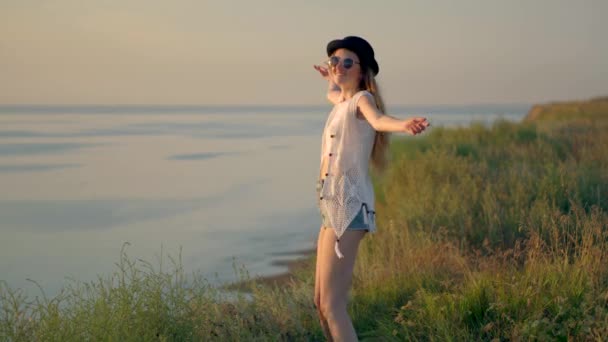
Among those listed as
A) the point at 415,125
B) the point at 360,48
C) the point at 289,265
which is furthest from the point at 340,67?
the point at 289,265

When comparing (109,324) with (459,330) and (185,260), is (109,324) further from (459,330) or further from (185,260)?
(185,260)

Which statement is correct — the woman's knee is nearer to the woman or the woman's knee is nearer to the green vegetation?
the woman

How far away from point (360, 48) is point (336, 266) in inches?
49.3

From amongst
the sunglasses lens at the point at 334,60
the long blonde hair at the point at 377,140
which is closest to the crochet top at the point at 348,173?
the long blonde hair at the point at 377,140

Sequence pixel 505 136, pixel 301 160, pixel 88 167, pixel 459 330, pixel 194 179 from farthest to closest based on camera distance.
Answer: pixel 301 160 < pixel 88 167 < pixel 194 179 < pixel 505 136 < pixel 459 330

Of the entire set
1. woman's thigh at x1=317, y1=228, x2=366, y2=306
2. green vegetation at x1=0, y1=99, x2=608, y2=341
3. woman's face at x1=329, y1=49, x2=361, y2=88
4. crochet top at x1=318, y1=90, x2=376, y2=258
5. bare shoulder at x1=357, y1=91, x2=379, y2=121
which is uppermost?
woman's face at x1=329, y1=49, x2=361, y2=88

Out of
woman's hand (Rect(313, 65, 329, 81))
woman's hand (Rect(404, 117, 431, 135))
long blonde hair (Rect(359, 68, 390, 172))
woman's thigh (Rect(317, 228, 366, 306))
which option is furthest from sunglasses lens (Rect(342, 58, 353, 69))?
woman's thigh (Rect(317, 228, 366, 306))

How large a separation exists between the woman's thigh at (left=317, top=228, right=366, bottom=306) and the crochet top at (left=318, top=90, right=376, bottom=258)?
54mm

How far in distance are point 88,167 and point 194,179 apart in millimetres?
6695

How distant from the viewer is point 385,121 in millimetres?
3379

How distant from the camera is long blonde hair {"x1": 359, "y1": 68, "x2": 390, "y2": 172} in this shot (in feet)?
12.8

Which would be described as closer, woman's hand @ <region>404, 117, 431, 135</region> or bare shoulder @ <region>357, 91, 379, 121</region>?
woman's hand @ <region>404, 117, 431, 135</region>

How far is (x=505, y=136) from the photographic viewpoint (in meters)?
17.0

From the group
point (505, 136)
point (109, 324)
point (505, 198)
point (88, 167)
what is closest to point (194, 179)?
point (88, 167)
